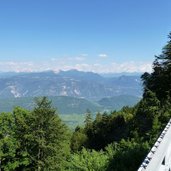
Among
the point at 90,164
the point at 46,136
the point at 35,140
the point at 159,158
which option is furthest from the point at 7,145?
the point at 159,158

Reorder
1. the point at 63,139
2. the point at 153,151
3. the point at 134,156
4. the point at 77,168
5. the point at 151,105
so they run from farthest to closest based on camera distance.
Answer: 1. the point at 63,139
2. the point at 151,105
3. the point at 77,168
4. the point at 134,156
5. the point at 153,151

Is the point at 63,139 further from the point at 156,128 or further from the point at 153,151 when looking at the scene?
the point at 153,151

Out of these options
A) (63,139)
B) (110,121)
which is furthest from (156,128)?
(110,121)

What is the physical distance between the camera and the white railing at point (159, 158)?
7103 millimetres

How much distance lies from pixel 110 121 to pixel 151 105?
49.9 m

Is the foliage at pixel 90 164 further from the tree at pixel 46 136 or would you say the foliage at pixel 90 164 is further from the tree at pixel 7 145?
the tree at pixel 7 145

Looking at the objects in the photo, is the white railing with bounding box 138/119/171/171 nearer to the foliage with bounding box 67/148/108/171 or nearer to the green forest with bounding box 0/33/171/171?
the foliage with bounding box 67/148/108/171

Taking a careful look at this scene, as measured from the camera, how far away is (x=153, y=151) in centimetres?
835

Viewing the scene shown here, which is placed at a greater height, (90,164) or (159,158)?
(159,158)

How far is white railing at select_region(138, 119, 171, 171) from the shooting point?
23.3 ft

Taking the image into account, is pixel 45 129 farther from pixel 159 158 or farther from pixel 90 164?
pixel 159 158

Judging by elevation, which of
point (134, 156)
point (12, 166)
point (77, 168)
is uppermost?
point (134, 156)

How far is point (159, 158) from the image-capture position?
307 inches

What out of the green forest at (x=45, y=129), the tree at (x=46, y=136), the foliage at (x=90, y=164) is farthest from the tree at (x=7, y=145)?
the foliage at (x=90, y=164)
